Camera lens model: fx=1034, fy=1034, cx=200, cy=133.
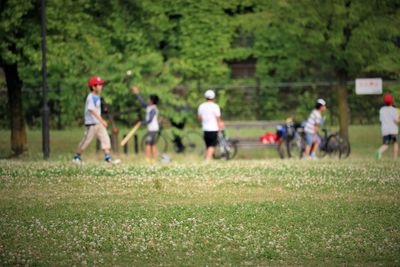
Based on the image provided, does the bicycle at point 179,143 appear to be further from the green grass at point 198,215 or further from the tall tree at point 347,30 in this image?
the green grass at point 198,215

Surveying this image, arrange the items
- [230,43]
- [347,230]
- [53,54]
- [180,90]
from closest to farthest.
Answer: [347,230]
[53,54]
[180,90]
[230,43]

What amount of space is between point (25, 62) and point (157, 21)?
22.7ft

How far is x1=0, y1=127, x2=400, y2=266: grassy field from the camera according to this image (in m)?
11.5

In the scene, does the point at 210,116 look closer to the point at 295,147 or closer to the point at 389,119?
the point at 389,119

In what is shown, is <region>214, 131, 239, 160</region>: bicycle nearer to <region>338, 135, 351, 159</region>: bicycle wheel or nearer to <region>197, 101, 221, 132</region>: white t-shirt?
<region>338, 135, 351, 159</region>: bicycle wheel

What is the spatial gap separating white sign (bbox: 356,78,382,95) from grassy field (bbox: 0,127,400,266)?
10890 mm

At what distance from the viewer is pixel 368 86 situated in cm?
3300

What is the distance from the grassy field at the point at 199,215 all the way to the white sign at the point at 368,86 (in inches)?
429

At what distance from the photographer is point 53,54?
29.4 m

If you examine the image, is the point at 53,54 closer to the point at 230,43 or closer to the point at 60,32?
the point at 60,32

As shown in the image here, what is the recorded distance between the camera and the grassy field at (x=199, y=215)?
1152 centimetres

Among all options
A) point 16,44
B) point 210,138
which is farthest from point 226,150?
point 16,44

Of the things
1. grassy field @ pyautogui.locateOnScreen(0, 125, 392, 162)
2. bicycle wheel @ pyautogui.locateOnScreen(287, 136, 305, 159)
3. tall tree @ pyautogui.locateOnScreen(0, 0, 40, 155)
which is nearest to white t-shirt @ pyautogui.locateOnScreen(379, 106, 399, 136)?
grassy field @ pyautogui.locateOnScreen(0, 125, 392, 162)

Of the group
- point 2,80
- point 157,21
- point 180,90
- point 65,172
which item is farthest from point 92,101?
point 180,90
